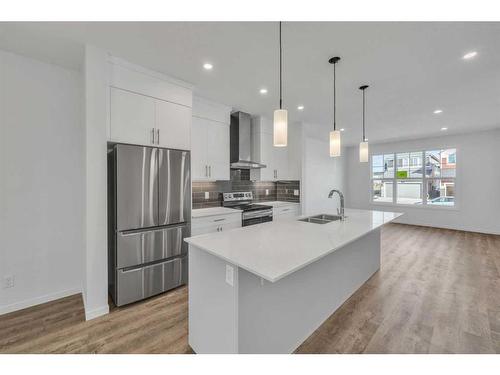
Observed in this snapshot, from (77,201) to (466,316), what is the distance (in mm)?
4427

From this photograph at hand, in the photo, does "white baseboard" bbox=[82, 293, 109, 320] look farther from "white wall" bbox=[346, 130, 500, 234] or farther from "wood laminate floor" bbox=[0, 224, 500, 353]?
"white wall" bbox=[346, 130, 500, 234]

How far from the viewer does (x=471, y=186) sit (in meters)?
5.61

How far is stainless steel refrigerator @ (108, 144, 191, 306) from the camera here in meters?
2.25

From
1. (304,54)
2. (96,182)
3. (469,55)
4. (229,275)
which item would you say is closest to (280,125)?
(304,54)

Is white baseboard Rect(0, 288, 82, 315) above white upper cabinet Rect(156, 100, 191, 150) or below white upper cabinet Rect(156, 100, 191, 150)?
below

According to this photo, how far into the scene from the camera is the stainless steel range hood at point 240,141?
3945 mm

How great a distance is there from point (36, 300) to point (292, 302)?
2777 mm

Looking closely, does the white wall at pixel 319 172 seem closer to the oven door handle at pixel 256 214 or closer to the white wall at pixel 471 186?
the white wall at pixel 471 186

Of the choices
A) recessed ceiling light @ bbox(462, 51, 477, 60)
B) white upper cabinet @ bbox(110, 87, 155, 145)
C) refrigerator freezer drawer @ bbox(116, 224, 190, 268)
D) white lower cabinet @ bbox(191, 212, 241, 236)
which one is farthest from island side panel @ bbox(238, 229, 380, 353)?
recessed ceiling light @ bbox(462, 51, 477, 60)

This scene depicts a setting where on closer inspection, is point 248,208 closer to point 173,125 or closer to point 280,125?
point 173,125

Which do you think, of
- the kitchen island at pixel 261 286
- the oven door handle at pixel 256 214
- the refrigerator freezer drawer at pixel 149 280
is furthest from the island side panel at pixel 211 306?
the oven door handle at pixel 256 214

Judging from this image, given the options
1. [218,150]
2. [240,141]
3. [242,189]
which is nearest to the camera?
[218,150]

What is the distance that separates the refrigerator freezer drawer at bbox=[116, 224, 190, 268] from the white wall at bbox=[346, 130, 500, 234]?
700cm
